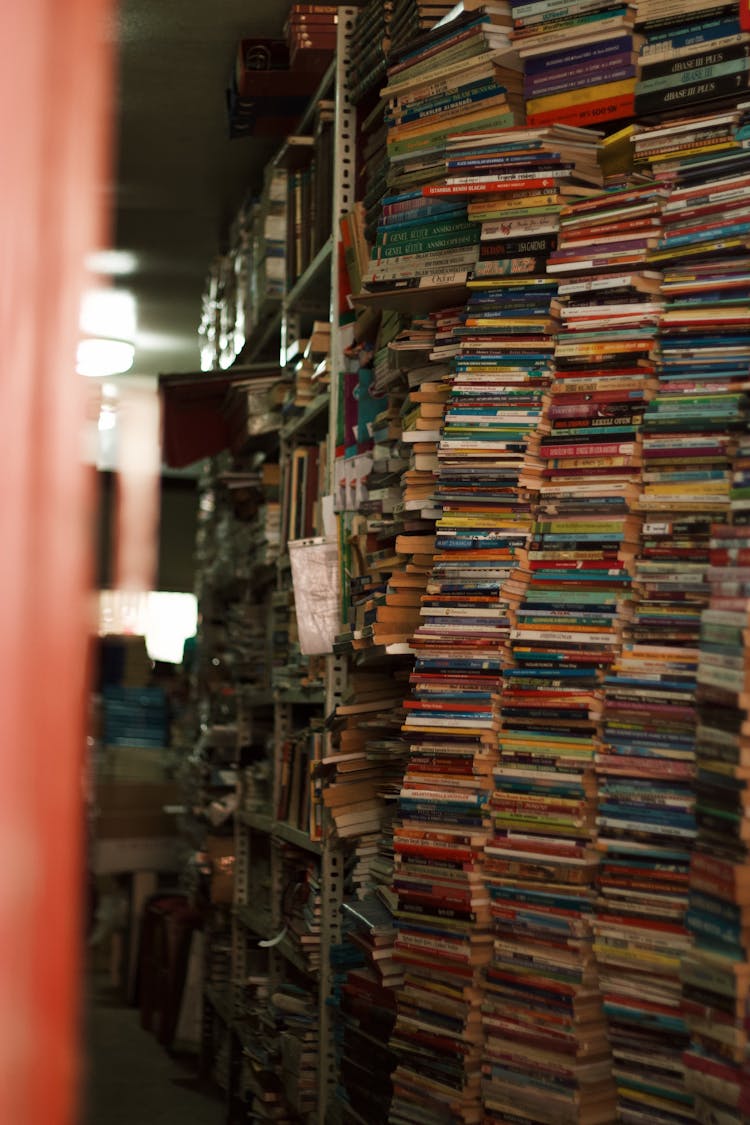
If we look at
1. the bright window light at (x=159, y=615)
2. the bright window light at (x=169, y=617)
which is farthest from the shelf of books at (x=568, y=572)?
the bright window light at (x=169, y=617)

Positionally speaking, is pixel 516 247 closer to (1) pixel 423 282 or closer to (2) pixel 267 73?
(1) pixel 423 282

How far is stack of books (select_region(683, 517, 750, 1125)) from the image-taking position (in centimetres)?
193

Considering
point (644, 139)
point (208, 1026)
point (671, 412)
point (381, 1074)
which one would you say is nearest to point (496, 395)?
point (671, 412)

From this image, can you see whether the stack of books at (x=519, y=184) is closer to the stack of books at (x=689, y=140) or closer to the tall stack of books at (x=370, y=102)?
the stack of books at (x=689, y=140)

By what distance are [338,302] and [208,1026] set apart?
10.7 ft

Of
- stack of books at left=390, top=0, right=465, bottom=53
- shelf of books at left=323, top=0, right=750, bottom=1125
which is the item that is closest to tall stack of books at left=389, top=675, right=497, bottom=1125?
shelf of books at left=323, top=0, right=750, bottom=1125

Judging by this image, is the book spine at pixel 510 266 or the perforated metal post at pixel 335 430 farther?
the perforated metal post at pixel 335 430

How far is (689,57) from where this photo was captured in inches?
93.2

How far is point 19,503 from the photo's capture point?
597 millimetres

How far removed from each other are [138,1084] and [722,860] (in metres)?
3.61

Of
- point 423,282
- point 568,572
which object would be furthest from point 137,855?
point 568,572

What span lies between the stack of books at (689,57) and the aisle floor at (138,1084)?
3198mm

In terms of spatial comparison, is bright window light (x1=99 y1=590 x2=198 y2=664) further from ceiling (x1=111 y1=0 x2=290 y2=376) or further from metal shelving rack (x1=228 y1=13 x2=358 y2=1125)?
metal shelving rack (x1=228 y1=13 x2=358 y2=1125)

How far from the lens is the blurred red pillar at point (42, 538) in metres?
0.58
